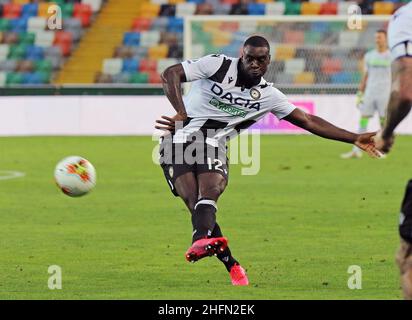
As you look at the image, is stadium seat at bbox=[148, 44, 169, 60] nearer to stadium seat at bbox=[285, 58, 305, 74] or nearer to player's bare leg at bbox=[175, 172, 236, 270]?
stadium seat at bbox=[285, 58, 305, 74]

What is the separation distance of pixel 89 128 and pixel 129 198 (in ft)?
40.1

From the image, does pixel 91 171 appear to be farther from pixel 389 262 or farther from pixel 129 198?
pixel 129 198

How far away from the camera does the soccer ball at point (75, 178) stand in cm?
1048

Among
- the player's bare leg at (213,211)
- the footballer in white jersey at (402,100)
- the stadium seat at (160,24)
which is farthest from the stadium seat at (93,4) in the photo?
the footballer in white jersey at (402,100)

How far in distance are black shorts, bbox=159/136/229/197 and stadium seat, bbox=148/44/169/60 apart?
23.1 meters

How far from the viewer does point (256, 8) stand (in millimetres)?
33750

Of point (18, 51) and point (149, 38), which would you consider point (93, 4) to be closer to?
point (149, 38)

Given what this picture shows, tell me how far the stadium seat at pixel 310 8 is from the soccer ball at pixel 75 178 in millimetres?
23365

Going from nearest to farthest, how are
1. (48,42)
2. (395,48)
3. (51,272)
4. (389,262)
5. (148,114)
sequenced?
(395,48), (51,272), (389,262), (148,114), (48,42)

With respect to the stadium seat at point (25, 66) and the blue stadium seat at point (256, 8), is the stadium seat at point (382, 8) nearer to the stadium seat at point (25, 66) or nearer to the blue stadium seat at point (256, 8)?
the blue stadium seat at point (256, 8)

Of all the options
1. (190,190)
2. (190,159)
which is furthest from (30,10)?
(190,190)

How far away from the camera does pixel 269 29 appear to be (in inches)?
1188

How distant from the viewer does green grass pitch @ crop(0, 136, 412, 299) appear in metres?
→ 9.41

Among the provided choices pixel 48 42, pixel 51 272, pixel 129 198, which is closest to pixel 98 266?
pixel 51 272
